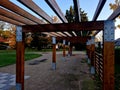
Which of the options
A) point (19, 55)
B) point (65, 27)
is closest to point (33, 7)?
point (65, 27)

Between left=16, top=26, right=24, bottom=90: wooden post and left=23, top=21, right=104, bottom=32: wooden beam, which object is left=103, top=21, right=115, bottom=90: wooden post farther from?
left=16, top=26, right=24, bottom=90: wooden post

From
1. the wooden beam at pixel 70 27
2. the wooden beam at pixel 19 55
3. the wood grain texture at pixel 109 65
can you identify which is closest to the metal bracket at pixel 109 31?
the wood grain texture at pixel 109 65

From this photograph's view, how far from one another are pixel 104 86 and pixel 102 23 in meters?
1.41

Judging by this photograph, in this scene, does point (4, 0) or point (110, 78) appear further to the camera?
point (110, 78)

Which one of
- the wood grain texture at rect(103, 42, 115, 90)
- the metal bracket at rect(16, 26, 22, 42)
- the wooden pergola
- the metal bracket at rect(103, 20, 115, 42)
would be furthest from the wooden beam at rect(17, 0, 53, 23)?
the wood grain texture at rect(103, 42, 115, 90)

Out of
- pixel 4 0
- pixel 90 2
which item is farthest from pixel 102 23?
pixel 4 0

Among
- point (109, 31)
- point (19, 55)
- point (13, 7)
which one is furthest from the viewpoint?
point (19, 55)

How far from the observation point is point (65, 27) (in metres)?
4.97

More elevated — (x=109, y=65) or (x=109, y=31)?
(x=109, y=31)

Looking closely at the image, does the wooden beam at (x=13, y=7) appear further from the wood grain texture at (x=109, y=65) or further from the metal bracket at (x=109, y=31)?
the wood grain texture at (x=109, y=65)

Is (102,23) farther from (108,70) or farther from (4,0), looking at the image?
(4,0)

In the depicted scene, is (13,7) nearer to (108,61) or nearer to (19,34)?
(19,34)

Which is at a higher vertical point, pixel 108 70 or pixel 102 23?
pixel 102 23

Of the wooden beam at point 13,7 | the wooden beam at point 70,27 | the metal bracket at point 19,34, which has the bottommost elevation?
the metal bracket at point 19,34
